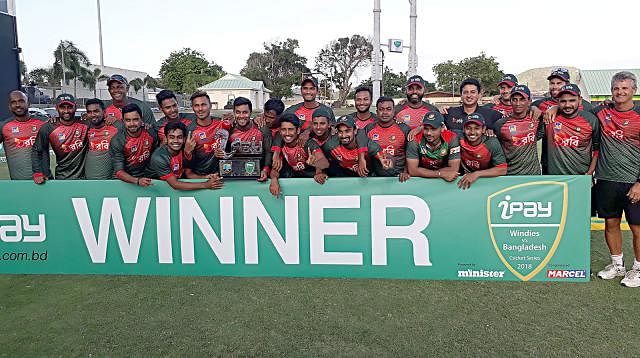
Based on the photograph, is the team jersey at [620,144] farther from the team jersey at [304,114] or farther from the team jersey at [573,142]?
the team jersey at [304,114]

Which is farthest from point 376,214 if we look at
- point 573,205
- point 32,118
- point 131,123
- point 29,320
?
point 32,118

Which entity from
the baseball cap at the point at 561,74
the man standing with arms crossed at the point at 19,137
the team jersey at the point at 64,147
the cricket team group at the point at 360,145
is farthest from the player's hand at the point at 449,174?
the man standing with arms crossed at the point at 19,137

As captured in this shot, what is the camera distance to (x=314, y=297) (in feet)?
16.1

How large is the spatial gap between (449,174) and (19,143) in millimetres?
5106

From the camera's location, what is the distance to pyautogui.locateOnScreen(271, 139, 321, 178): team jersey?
18.7ft

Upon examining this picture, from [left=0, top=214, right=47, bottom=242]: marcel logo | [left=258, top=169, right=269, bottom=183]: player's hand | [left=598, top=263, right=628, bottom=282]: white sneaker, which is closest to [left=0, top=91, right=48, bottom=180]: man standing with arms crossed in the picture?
[left=0, top=214, right=47, bottom=242]: marcel logo

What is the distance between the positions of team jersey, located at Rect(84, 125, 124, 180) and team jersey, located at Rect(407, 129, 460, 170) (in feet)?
11.4

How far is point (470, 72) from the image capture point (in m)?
68.1

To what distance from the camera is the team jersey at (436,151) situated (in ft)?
17.1

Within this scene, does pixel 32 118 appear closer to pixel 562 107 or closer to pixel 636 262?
pixel 562 107

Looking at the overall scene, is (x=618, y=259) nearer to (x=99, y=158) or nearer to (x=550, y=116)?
(x=550, y=116)

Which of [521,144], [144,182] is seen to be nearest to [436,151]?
[521,144]

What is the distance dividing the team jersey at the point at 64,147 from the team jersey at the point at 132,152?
61 centimetres

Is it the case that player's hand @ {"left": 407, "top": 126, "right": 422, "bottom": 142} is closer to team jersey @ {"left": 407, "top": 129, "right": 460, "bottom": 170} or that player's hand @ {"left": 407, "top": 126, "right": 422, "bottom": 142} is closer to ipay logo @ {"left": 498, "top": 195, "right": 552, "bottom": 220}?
team jersey @ {"left": 407, "top": 129, "right": 460, "bottom": 170}
